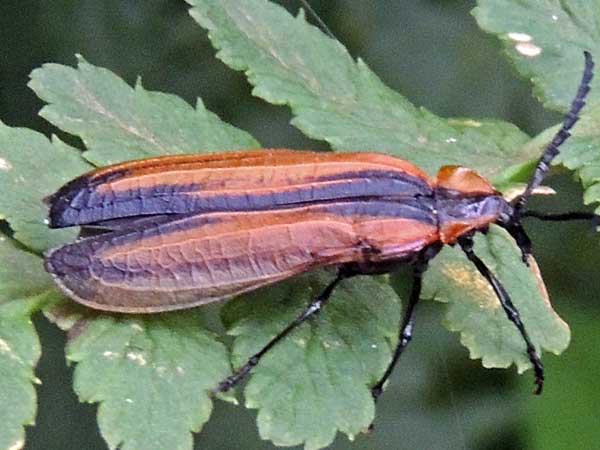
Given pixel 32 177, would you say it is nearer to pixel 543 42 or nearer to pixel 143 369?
pixel 143 369

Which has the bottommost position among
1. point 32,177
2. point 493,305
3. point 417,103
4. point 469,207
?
point 417,103

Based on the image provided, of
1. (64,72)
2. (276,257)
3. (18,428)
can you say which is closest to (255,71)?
(64,72)

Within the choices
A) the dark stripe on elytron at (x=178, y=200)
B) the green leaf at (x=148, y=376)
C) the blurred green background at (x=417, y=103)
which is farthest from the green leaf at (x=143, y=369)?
the blurred green background at (x=417, y=103)

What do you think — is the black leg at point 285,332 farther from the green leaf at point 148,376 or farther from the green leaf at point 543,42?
the green leaf at point 543,42

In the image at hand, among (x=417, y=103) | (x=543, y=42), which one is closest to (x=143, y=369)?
(x=543, y=42)

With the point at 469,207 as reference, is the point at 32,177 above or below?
below

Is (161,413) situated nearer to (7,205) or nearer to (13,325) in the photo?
(13,325)
